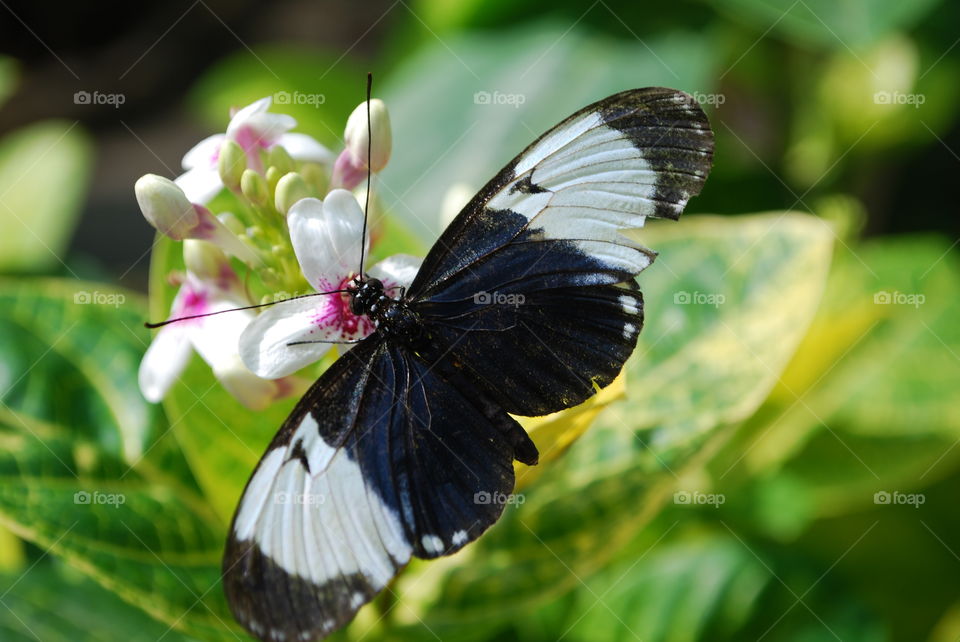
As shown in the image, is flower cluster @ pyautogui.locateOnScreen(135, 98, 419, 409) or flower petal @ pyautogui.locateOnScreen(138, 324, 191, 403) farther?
flower petal @ pyautogui.locateOnScreen(138, 324, 191, 403)

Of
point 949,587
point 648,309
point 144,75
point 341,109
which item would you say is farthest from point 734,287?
point 144,75

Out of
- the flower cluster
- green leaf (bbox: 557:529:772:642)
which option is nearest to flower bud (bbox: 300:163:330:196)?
the flower cluster

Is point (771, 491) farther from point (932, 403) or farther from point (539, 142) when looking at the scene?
point (539, 142)

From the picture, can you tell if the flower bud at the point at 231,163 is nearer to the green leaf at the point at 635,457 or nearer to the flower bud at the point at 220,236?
the flower bud at the point at 220,236

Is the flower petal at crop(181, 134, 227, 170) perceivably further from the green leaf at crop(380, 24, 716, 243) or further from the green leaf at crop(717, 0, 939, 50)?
the green leaf at crop(717, 0, 939, 50)

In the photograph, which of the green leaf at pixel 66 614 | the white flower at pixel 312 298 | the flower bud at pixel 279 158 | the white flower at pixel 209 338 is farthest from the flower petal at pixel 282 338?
→ the green leaf at pixel 66 614

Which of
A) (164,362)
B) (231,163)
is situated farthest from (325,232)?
(164,362)

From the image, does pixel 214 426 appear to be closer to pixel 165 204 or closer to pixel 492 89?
pixel 165 204
